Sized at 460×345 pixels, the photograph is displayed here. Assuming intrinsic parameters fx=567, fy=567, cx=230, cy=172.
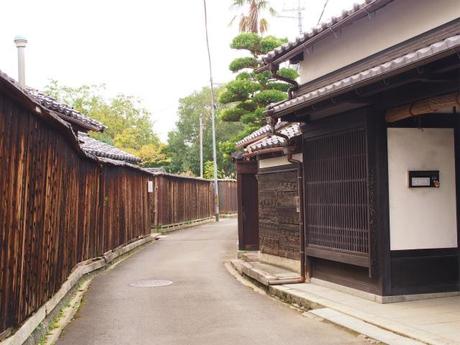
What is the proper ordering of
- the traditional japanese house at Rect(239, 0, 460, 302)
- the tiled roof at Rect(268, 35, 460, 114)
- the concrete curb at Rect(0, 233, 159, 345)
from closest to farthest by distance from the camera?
the concrete curb at Rect(0, 233, 159, 345), the tiled roof at Rect(268, 35, 460, 114), the traditional japanese house at Rect(239, 0, 460, 302)

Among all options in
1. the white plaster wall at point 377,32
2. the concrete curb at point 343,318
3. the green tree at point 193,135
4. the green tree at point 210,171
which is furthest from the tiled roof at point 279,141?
the green tree at point 193,135

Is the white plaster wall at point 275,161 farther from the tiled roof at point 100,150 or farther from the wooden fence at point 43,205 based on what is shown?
the tiled roof at point 100,150

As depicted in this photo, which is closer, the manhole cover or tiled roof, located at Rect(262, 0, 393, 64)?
tiled roof, located at Rect(262, 0, 393, 64)

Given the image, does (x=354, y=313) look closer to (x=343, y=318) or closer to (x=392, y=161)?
(x=343, y=318)

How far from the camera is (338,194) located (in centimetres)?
1023

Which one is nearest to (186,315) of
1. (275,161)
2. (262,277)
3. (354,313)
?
(354,313)

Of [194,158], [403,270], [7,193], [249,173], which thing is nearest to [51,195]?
[7,193]

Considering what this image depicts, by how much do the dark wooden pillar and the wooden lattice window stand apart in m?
6.02

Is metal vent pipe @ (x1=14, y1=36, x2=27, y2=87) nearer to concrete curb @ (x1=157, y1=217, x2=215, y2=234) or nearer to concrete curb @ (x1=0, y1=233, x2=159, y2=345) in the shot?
concrete curb @ (x1=0, y1=233, x2=159, y2=345)

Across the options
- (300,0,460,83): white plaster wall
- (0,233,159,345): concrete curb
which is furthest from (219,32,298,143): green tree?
(300,0,460,83): white plaster wall

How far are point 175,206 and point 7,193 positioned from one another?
23.0 metres

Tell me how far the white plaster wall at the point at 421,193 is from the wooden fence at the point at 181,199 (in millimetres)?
17627

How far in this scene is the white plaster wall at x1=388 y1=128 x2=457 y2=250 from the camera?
909 cm

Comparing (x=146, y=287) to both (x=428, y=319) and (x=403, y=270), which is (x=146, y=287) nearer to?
(x=403, y=270)
